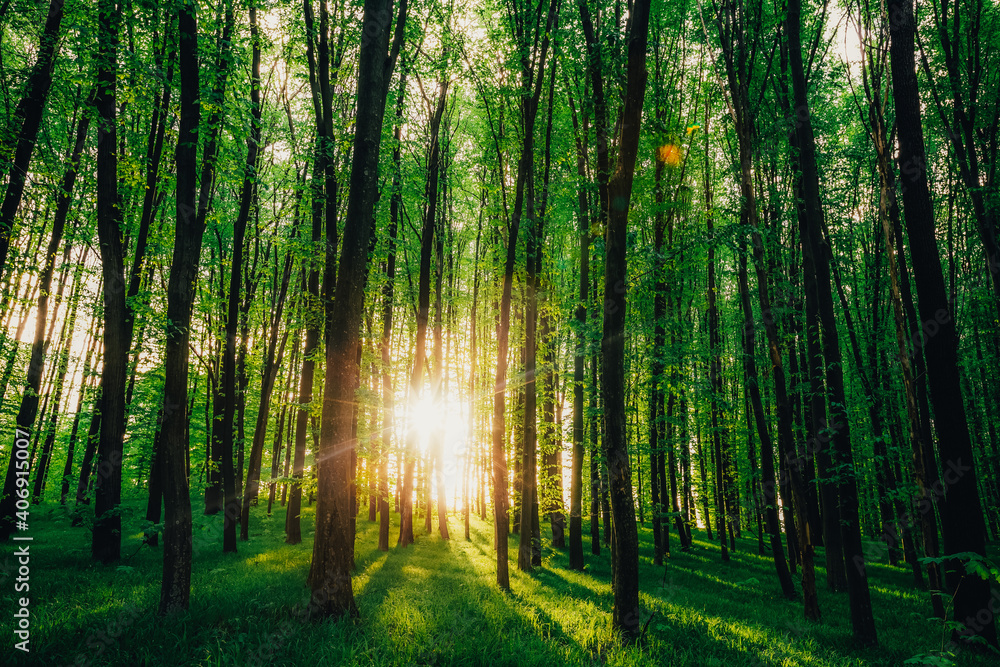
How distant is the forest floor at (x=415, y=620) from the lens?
4879 mm

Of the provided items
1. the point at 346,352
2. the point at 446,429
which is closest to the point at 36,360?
the point at 346,352

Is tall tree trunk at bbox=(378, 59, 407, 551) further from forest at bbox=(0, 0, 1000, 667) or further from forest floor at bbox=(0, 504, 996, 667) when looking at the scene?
forest floor at bbox=(0, 504, 996, 667)

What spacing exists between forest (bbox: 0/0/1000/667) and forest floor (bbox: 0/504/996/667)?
0.07 metres

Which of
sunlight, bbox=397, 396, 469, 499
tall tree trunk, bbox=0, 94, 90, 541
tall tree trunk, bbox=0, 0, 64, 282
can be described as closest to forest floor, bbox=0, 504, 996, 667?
tall tree trunk, bbox=0, 94, 90, 541

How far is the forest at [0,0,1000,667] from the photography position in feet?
19.9

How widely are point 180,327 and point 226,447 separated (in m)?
7.35

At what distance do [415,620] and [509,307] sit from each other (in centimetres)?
615

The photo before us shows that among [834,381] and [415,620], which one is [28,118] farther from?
[834,381]

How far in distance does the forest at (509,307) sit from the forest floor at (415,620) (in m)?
0.07

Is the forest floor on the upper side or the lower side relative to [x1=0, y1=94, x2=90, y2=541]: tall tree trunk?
lower

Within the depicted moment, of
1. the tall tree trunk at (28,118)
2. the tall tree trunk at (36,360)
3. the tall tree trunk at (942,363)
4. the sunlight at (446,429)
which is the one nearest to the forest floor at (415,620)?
the tall tree trunk at (942,363)

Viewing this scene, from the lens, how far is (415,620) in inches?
234

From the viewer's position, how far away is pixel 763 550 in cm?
1970

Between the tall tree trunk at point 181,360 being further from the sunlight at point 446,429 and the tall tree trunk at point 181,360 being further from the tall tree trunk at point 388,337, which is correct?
the sunlight at point 446,429
